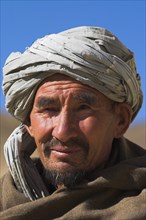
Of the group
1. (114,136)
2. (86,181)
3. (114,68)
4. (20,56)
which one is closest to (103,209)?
(86,181)

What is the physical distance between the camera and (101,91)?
4.34 m

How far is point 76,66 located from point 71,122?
0.38m

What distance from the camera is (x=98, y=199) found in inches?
169

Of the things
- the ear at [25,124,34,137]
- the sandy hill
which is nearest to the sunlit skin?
the ear at [25,124,34,137]

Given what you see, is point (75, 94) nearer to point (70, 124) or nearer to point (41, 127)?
point (70, 124)

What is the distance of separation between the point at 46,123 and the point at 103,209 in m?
0.69

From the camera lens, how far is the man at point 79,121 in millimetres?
4262

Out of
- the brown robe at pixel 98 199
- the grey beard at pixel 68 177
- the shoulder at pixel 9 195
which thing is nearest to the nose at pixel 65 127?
the grey beard at pixel 68 177

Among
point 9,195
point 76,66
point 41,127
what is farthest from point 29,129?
point 76,66

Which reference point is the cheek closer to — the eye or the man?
the man

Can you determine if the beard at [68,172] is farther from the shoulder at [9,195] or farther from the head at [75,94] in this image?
the shoulder at [9,195]

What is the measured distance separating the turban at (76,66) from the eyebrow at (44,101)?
9cm

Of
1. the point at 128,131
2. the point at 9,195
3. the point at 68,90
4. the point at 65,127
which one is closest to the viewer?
the point at 65,127

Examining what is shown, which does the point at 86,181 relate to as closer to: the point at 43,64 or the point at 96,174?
the point at 96,174
